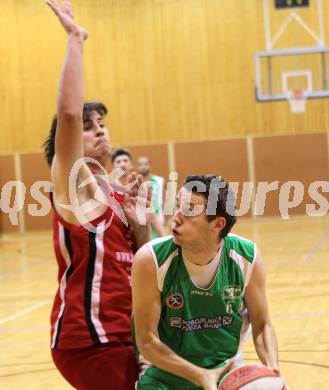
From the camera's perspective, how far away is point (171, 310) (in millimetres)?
3156

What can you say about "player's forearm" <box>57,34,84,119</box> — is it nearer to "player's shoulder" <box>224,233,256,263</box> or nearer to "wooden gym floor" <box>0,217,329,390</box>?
"player's shoulder" <box>224,233,256,263</box>

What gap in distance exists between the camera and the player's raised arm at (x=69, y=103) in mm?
2627

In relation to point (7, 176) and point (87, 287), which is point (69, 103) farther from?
point (7, 176)

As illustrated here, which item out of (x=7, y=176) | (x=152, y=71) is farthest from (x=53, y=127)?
(x=7, y=176)

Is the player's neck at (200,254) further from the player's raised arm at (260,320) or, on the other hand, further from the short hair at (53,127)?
the short hair at (53,127)

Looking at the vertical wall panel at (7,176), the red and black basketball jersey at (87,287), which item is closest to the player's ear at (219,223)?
the red and black basketball jersey at (87,287)

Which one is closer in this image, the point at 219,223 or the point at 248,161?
the point at 219,223

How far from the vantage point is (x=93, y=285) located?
9.93 ft

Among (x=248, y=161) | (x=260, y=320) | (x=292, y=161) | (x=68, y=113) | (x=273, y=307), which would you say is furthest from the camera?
(x=248, y=161)

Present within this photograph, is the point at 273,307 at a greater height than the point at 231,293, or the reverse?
the point at 231,293

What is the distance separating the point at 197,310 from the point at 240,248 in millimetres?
339

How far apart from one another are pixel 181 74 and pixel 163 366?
57.2ft

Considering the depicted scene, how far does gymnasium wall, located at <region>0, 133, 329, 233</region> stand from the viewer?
65.5 feet

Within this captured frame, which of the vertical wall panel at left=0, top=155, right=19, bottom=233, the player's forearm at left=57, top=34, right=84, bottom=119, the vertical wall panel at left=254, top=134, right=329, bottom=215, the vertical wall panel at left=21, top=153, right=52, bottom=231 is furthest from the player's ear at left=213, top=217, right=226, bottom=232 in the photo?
the vertical wall panel at left=0, top=155, right=19, bottom=233
